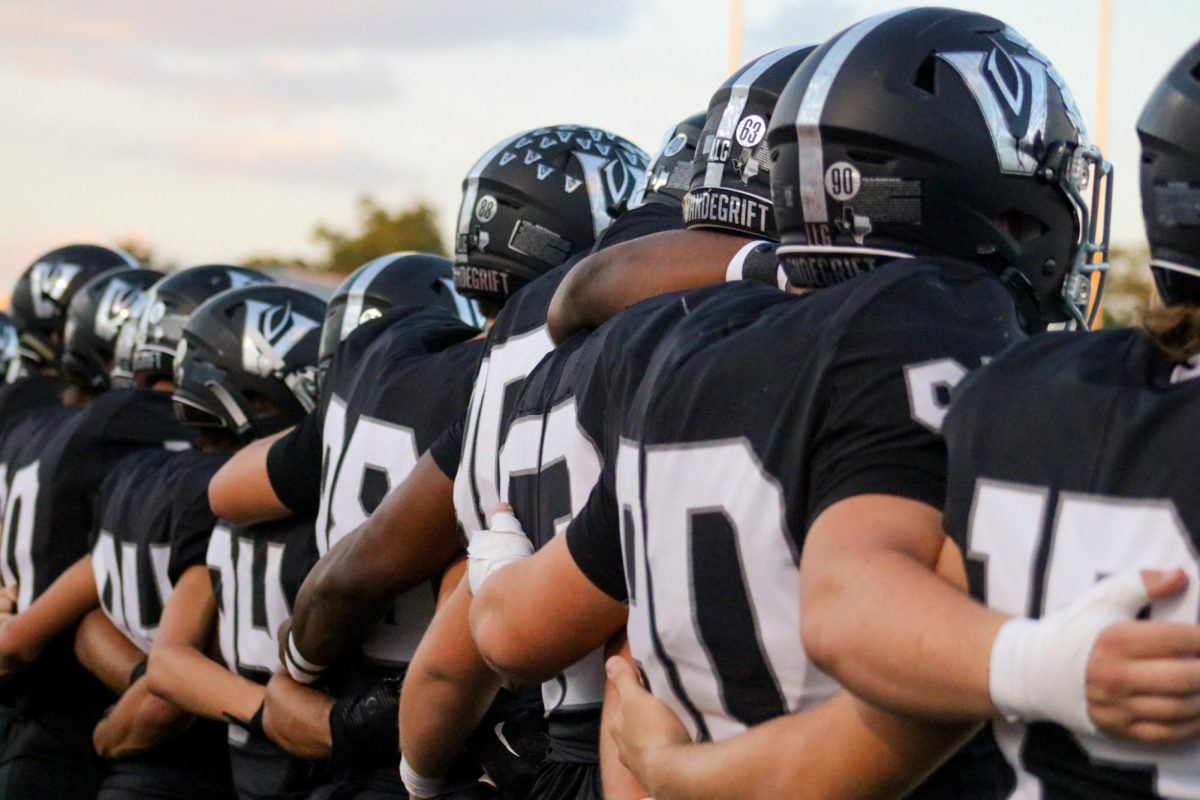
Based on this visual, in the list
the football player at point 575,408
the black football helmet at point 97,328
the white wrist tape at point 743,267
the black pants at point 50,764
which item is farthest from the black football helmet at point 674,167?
the black football helmet at point 97,328

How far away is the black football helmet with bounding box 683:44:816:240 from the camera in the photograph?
3.38 m

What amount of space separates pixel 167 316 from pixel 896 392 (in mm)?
4967

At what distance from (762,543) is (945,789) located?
0.43 m

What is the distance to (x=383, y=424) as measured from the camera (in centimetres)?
439

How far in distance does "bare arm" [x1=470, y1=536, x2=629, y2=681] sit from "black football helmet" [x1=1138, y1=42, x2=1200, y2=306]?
1.10m

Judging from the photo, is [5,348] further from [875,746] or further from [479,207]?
[875,746]

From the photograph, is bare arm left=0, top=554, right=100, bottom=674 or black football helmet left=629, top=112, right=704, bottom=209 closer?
black football helmet left=629, top=112, right=704, bottom=209

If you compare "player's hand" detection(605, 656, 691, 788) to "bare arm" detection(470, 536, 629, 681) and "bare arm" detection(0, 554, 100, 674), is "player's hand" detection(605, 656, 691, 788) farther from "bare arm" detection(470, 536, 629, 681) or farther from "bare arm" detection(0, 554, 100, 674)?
"bare arm" detection(0, 554, 100, 674)

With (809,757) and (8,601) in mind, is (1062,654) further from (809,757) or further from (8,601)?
(8,601)

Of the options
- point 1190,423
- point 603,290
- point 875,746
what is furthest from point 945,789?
point 603,290

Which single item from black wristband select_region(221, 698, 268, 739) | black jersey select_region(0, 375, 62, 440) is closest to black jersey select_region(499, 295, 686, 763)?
black wristband select_region(221, 698, 268, 739)

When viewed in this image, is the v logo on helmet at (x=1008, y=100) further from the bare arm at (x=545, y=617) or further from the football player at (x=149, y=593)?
the football player at (x=149, y=593)

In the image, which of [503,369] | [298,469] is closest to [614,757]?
[503,369]

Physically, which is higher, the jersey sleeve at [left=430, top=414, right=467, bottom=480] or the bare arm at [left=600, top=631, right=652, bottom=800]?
the jersey sleeve at [left=430, top=414, right=467, bottom=480]
